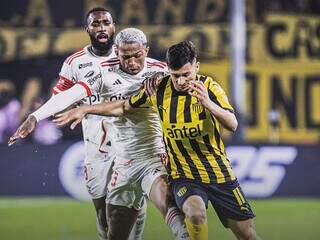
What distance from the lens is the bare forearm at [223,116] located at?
254 inches

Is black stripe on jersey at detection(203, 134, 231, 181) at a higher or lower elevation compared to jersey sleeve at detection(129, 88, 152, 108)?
lower

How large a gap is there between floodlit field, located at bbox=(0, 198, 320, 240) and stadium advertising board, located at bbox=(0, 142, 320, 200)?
0.18 meters

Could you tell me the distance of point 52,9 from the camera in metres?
21.5

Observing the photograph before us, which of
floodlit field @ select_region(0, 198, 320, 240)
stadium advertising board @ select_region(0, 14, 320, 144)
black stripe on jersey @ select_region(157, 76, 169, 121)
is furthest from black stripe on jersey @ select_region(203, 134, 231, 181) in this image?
stadium advertising board @ select_region(0, 14, 320, 144)

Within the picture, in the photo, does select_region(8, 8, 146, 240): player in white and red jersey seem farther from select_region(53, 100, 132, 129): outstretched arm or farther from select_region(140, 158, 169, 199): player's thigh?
select_region(140, 158, 169, 199): player's thigh

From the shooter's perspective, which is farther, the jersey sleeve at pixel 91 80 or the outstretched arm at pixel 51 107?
the jersey sleeve at pixel 91 80

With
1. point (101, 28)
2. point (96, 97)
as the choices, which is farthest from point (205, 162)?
point (101, 28)

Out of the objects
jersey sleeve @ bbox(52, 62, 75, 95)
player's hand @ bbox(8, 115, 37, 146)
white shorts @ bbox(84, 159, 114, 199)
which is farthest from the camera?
white shorts @ bbox(84, 159, 114, 199)

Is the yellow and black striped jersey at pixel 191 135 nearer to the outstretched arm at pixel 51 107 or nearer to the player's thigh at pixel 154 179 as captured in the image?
the player's thigh at pixel 154 179

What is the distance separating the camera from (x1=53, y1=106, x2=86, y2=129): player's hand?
6.79m

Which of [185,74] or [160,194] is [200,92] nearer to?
[185,74]

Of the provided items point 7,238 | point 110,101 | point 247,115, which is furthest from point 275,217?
point 247,115

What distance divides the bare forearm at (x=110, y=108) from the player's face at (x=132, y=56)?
32 cm

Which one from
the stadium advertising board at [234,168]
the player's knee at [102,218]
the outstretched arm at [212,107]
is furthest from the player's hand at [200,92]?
the stadium advertising board at [234,168]
